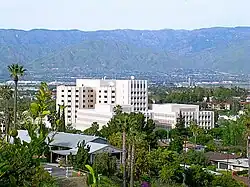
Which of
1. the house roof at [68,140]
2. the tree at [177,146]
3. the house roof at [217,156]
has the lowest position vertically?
the house roof at [217,156]

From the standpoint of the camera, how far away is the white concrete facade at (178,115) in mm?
75625

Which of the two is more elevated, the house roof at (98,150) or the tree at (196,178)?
the house roof at (98,150)

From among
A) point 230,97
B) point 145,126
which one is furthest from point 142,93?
point 145,126

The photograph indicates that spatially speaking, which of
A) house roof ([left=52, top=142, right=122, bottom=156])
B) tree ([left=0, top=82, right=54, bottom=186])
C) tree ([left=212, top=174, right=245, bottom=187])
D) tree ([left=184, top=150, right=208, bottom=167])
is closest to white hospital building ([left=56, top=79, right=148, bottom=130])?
tree ([left=184, top=150, right=208, bottom=167])

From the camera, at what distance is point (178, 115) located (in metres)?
75.1

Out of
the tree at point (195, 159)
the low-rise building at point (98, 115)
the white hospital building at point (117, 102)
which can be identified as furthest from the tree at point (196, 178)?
the white hospital building at point (117, 102)

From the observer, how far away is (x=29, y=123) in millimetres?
3965

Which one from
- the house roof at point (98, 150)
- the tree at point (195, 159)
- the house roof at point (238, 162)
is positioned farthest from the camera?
the house roof at point (238, 162)

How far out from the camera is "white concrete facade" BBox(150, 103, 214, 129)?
75.6 metres

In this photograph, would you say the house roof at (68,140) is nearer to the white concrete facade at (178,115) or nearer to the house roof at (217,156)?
the house roof at (217,156)

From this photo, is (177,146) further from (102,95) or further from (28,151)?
(28,151)

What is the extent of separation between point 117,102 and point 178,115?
9.53 meters

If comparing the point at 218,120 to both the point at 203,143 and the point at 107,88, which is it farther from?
the point at 203,143

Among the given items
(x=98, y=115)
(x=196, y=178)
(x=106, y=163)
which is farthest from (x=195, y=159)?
(x=98, y=115)
